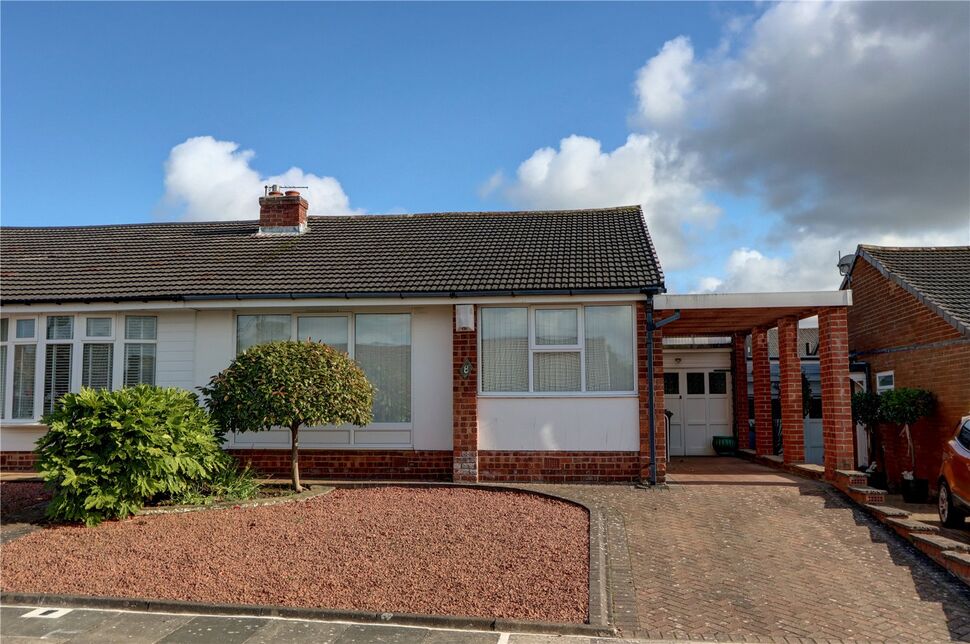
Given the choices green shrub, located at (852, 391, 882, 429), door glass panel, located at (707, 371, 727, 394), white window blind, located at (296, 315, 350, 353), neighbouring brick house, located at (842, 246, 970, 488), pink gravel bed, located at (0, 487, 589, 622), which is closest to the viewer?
pink gravel bed, located at (0, 487, 589, 622)

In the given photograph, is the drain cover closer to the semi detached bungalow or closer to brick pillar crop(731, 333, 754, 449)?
the semi detached bungalow

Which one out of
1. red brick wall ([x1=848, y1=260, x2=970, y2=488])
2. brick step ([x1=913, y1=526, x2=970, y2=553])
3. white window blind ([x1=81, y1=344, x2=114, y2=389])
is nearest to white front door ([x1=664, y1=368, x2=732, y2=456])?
red brick wall ([x1=848, y1=260, x2=970, y2=488])

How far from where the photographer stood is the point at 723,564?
697cm

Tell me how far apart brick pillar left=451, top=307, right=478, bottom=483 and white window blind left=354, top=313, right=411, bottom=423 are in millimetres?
1038

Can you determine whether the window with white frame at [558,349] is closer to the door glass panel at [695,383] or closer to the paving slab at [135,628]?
the paving slab at [135,628]

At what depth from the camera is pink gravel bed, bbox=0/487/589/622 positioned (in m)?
5.96

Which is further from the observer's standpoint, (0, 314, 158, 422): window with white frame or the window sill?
(0, 314, 158, 422): window with white frame

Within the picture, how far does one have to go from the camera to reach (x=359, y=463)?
37.6 ft

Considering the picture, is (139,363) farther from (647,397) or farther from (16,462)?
(647,397)

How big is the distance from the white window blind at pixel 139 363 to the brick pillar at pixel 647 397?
26.7 feet

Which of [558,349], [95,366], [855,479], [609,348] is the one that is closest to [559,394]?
[558,349]

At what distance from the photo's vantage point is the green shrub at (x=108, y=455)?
8.30m

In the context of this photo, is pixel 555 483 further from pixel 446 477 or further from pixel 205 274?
pixel 205 274

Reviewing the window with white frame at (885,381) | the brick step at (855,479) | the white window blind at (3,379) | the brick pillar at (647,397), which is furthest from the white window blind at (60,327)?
the window with white frame at (885,381)
